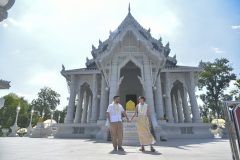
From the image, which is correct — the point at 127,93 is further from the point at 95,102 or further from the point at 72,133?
the point at 72,133

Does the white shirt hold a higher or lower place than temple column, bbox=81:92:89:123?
lower

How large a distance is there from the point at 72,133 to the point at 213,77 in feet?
109

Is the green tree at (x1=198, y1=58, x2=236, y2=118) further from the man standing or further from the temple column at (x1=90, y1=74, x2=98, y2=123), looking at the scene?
the man standing

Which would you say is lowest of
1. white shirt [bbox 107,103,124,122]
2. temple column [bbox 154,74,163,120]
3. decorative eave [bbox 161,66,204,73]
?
white shirt [bbox 107,103,124,122]

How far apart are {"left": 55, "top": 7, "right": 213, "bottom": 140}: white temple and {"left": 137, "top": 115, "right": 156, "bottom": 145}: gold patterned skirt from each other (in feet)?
17.9

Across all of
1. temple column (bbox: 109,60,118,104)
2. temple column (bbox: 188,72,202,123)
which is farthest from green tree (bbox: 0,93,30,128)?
temple column (bbox: 188,72,202,123)

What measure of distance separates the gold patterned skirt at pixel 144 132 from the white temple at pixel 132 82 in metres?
5.46

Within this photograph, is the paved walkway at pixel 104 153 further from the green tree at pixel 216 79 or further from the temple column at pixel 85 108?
the green tree at pixel 216 79

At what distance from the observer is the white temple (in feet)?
44.5

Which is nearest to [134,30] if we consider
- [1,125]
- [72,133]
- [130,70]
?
[130,70]

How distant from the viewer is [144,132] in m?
5.71

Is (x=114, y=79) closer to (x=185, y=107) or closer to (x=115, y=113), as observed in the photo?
(x=115, y=113)

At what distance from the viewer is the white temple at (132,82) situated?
1358cm

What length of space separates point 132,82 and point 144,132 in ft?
47.7
